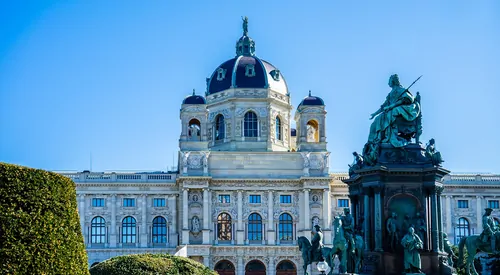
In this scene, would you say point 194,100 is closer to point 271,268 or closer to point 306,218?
point 306,218

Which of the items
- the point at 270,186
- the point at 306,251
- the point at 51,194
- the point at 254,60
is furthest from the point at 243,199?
the point at 51,194

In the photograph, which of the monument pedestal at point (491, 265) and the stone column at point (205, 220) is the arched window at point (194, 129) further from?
the monument pedestal at point (491, 265)

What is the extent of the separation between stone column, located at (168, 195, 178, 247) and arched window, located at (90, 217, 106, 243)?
6705mm

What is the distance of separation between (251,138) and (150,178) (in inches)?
453

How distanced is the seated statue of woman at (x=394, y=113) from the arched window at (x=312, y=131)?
58042mm

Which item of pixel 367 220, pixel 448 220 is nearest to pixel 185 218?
pixel 448 220

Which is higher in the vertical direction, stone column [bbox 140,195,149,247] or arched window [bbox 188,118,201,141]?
arched window [bbox 188,118,201,141]

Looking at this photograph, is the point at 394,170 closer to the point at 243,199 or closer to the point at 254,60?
the point at 243,199

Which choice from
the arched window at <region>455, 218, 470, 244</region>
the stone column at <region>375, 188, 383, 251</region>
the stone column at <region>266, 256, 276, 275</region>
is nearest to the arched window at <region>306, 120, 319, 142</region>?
the stone column at <region>266, 256, 276, 275</region>

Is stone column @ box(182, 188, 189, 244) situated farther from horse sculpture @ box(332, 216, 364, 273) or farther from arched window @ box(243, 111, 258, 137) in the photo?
horse sculpture @ box(332, 216, 364, 273)

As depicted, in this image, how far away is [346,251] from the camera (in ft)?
104

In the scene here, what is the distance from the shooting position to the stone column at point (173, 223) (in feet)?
287

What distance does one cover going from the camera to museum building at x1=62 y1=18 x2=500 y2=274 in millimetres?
85812

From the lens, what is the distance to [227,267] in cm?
8581
